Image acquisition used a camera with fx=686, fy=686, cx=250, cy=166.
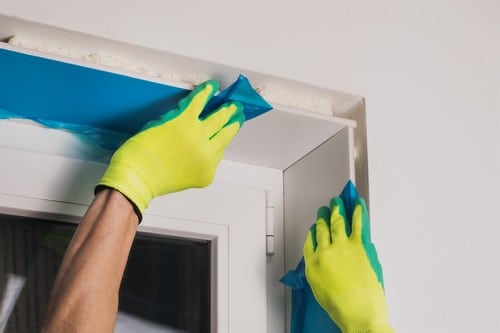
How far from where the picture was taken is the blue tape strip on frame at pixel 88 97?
88cm

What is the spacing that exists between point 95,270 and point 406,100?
585mm

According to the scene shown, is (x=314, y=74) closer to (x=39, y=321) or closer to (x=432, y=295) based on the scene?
(x=432, y=295)

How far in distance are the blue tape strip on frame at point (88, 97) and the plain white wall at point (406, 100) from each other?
6 centimetres

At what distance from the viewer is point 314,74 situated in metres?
1.04

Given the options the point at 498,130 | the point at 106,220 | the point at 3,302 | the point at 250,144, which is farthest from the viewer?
the point at 498,130

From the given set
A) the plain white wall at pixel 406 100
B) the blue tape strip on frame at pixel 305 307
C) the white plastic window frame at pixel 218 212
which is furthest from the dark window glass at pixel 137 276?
the plain white wall at pixel 406 100

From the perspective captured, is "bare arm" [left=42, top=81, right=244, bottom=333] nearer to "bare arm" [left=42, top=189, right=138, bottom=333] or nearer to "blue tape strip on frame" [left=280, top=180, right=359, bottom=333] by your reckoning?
"bare arm" [left=42, top=189, right=138, bottom=333]

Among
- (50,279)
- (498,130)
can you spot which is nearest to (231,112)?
(50,279)

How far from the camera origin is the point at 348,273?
99 cm

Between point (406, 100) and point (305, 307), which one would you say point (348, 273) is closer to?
point (305, 307)

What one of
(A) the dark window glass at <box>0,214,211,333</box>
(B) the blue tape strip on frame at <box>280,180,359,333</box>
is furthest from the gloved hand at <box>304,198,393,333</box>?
(A) the dark window glass at <box>0,214,211,333</box>

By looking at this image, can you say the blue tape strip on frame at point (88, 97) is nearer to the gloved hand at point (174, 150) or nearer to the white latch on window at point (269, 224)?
the gloved hand at point (174, 150)

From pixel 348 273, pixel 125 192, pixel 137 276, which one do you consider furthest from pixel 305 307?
pixel 125 192

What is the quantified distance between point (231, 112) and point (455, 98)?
0.45 m
